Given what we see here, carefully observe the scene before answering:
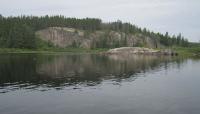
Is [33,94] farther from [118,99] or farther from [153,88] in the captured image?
[153,88]

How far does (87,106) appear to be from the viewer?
137 feet

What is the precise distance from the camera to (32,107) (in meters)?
40.8

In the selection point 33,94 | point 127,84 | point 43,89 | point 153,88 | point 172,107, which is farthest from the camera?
point 127,84

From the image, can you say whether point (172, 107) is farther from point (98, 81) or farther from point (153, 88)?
point (98, 81)

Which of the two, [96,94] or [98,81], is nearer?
[96,94]

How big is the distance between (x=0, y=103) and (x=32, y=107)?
5280 mm

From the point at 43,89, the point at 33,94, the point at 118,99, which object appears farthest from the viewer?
the point at 43,89

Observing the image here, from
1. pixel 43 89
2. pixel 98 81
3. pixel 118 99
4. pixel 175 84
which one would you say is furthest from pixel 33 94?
pixel 175 84

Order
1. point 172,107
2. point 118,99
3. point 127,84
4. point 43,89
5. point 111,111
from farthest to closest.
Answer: point 127,84 < point 43,89 < point 118,99 < point 172,107 < point 111,111

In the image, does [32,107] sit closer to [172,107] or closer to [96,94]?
[96,94]

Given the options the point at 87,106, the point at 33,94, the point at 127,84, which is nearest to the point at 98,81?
the point at 127,84

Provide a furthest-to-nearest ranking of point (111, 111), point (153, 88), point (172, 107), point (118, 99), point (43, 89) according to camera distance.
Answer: point (153, 88)
point (43, 89)
point (118, 99)
point (172, 107)
point (111, 111)

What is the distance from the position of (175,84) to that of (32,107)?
113 ft

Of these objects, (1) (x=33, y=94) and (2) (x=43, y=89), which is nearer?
(1) (x=33, y=94)
